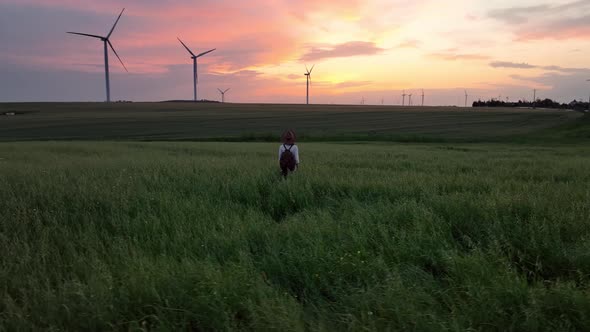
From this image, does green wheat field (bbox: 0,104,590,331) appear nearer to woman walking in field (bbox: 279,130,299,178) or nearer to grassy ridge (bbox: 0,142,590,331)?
grassy ridge (bbox: 0,142,590,331)

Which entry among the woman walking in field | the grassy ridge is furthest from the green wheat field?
the woman walking in field

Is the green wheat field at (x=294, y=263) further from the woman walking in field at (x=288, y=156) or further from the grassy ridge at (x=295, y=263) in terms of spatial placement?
the woman walking in field at (x=288, y=156)

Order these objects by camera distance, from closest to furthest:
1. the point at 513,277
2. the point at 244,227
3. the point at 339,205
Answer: the point at 513,277 < the point at 244,227 < the point at 339,205

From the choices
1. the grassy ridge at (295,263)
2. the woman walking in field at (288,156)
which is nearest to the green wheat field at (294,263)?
the grassy ridge at (295,263)

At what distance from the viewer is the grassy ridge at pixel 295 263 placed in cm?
318

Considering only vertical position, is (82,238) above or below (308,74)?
below

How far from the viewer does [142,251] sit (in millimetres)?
4566

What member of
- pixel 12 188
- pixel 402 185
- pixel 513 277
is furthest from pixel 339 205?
pixel 12 188

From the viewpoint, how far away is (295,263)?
13.6ft

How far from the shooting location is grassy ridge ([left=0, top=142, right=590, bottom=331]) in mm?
3182

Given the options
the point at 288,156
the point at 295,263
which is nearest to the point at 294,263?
the point at 295,263

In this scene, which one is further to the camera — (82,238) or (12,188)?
(12,188)

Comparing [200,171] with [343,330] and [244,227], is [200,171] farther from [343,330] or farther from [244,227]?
[343,330]

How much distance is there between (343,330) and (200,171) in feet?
27.9
